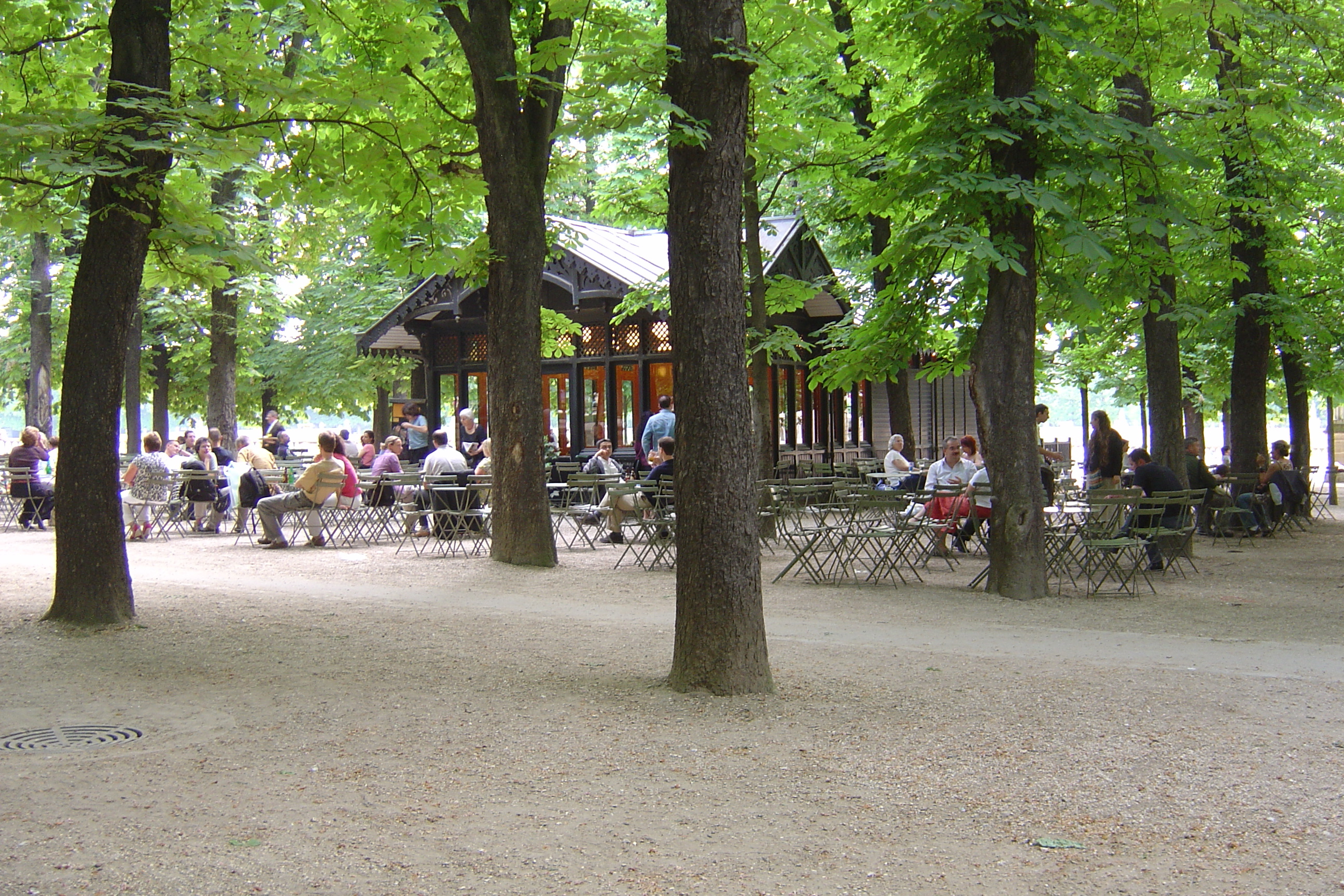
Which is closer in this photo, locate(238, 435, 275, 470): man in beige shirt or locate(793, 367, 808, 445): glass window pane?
locate(238, 435, 275, 470): man in beige shirt

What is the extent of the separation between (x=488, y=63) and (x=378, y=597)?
5.79 metres

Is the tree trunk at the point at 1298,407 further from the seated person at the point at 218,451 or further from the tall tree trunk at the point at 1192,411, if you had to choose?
the seated person at the point at 218,451

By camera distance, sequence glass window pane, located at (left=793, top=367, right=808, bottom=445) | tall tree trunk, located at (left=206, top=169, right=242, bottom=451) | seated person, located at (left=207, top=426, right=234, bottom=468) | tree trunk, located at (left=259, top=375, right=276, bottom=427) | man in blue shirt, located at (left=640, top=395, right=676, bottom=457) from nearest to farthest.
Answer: man in blue shirt, located at (left=640, top=395, right=676, bottom=457) < seated person, located at (left=207, top=426, right=234, bottom=468) < tall tree trunk, located at (left=206, top=169, right=242, bottom=451) < glass window pane, located at (left=793, top=367, right=808, bottom=445) < tree trunk, located at (left=259, top=375, right=276, bottom=427)

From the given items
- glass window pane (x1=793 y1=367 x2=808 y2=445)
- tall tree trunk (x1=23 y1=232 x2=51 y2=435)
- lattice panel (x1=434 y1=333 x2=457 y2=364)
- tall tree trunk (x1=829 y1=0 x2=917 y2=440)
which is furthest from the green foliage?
tall tree trunk (x1=23 y1=232 x2=51 y2=435)

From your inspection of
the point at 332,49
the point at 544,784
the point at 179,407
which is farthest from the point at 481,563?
the point at 179,407

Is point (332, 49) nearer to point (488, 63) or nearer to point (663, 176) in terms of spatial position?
point (488, 63)

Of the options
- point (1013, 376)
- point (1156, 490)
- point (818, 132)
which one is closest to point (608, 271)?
point (818, 132)

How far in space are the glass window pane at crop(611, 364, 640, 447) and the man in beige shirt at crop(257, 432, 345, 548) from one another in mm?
8914

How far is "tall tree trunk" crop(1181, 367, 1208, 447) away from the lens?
2784cm

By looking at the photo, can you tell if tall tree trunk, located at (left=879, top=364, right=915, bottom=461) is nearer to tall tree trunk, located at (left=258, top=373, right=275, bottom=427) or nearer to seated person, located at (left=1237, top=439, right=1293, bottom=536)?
seated person, located at (left=1237, top=439, right=1293, bottom=536)

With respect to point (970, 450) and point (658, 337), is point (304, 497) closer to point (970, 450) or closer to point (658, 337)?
point (970, 450)

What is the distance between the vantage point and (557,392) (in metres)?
25.1

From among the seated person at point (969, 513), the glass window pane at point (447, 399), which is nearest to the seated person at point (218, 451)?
the glass window pane at point (447, 399)

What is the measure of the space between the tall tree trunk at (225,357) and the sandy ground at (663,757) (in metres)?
15.1
